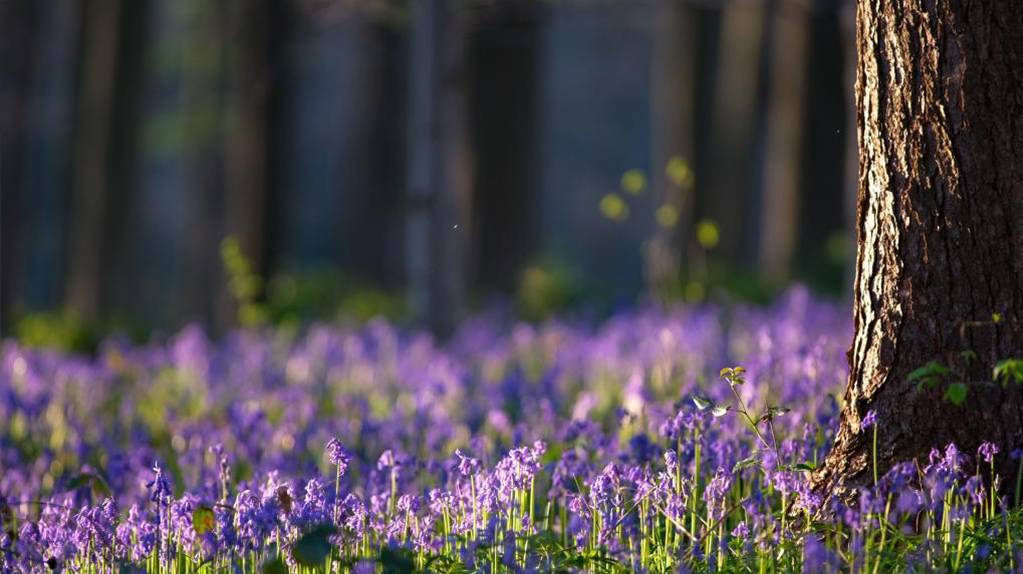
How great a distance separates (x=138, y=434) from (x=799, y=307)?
4967 millimetres

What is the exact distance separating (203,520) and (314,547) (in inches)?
25.3

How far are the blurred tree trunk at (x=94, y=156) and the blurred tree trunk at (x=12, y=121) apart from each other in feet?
5.19

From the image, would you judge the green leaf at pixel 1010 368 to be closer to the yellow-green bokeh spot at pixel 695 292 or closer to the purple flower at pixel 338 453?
the purple flower at pixel 338 453

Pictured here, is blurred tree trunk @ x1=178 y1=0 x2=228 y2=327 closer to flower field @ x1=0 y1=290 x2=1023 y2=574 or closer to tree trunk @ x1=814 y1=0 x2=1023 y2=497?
flower field @ x1=0 y1=290 x2=1023 y2=574

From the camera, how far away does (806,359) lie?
18.5 ft

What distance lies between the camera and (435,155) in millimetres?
9805

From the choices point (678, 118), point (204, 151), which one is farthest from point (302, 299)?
point (204, 151)

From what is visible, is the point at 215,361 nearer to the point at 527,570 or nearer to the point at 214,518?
the point at 214,518

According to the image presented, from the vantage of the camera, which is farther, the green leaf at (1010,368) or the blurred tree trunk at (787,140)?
the blurred tree trunk at (787,140)

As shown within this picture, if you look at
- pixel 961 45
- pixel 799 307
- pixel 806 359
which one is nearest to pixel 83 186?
pixel 799 307

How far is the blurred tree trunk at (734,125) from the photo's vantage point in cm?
1747

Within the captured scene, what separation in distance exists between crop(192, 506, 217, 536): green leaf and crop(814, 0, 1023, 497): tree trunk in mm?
1898

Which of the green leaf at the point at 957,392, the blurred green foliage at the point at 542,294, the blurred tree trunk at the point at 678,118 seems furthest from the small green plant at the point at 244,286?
the green leaf at the point at 957,392

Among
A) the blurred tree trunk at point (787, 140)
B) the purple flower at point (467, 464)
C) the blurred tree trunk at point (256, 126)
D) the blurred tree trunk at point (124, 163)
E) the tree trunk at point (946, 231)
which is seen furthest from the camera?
the blurred tree trunk at point (124, 163)
